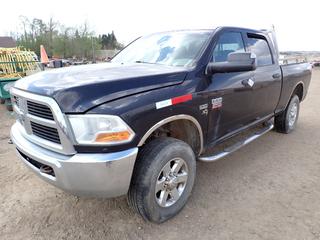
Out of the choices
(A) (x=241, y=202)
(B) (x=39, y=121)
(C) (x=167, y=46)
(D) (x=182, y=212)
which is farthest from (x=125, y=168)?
(C) (x=167, y=46)

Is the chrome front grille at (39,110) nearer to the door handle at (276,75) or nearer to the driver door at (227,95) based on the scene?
the driver door at (227,95)

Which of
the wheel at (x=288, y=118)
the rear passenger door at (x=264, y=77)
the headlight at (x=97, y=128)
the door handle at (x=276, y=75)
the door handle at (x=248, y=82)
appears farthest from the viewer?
the wheel at (x=288, y=118)

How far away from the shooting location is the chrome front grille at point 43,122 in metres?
2.06

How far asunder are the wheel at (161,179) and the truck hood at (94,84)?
58 centimetres

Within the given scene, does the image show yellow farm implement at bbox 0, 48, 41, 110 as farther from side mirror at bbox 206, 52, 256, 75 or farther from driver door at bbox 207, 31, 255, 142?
side mirror at bbox 206, 52, 256, 75

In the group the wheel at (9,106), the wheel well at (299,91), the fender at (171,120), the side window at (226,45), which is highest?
the side window at (226,45)

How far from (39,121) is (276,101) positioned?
12.4ft

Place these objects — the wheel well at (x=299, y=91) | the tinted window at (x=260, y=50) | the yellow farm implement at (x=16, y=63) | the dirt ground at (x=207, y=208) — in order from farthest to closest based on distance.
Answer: the yellow farm implement at (x=16, y=63) < the wheel well at (x=299, y=91) < the tinted window at (x=260, y=50) < the dirt ground at (x=207, y=208)

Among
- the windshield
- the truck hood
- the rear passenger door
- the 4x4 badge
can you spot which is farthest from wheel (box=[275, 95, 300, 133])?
the truck hood

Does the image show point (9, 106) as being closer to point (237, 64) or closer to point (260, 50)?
point (260, 50)

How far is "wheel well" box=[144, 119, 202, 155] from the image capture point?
9.43ft

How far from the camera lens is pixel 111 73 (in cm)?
256

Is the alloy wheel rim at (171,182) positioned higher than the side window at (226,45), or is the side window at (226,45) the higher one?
the side window at (226,45)

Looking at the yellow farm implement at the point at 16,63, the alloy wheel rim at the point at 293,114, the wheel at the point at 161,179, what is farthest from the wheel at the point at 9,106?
the alloy wheel rim at the point at 293,114
